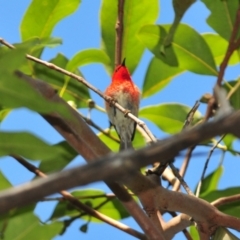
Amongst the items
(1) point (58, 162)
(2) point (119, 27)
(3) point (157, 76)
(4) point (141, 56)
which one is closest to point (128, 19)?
(4) point (141, 56)

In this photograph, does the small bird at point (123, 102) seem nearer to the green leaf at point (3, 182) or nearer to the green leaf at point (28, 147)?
the green leaf at point (3, 182)

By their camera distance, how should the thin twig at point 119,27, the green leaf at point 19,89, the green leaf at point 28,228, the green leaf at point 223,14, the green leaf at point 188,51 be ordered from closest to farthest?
the green leaf at point 19,89 → the green leaf at point 28,228 → the thin twig at point 119,27 → the green leaf at point 223,14 → the green leaf at point 188,51

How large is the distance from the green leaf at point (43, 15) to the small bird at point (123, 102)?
0.95 feet

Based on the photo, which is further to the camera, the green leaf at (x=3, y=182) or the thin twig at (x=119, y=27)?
the thin twig at (x=119, y=27)

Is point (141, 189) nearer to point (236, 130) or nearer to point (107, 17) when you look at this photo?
point (236, 130)

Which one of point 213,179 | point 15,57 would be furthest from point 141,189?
point 213,179

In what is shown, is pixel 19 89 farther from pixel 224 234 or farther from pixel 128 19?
pixel 128 19

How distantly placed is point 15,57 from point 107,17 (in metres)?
1.67

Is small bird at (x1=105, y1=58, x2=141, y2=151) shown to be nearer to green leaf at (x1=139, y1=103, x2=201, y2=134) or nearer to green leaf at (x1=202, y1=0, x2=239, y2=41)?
green leaf at (x1=139, y1=103, x2=201, y2=134)

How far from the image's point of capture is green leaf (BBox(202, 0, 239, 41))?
74.9 inches

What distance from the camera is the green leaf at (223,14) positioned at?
6.24ft

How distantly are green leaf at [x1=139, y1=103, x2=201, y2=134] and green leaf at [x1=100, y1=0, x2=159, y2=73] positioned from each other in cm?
28

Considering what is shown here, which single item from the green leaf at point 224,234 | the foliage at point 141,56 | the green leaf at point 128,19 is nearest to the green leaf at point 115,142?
the foliage at point 141,56

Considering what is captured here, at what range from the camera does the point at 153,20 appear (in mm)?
2188
